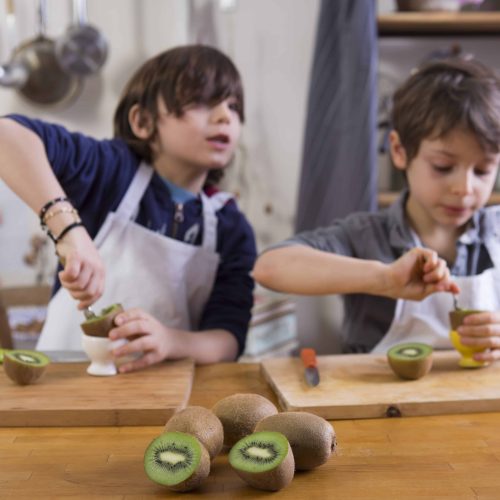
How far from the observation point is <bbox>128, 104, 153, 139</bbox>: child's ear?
5.13 ft

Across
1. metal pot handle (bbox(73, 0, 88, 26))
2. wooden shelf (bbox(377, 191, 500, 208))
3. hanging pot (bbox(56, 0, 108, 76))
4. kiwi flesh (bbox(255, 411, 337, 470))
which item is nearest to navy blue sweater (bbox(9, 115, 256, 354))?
kiwi flesh (bbox(255, 411, 337, 470))

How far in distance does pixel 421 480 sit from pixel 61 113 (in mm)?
2440

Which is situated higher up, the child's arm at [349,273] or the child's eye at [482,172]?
the child's eye at [482,172]

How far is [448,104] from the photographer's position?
1.44 meters

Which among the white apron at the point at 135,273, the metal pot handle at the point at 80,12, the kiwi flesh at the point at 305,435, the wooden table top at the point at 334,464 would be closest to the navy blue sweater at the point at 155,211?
the white apron at the point at 135,273

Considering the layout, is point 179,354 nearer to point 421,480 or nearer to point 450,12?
point 421,480

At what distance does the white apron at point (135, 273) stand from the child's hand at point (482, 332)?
0.61 metres

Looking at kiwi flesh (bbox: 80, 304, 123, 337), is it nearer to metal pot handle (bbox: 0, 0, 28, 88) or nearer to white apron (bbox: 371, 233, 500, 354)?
white apron (bbox: 371, 233, 500, 354)

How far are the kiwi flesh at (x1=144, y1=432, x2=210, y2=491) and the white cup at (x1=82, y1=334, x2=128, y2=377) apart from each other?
42cm

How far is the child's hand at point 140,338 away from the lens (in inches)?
46.3

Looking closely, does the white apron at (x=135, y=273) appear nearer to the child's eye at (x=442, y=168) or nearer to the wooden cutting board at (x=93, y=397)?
the wooden cutting board at (x=93, y=397)

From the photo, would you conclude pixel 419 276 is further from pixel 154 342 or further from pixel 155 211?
pixel 155 211

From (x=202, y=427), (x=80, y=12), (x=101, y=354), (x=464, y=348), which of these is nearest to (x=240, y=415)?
(x=202, y=427)

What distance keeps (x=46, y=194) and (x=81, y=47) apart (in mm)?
1626
